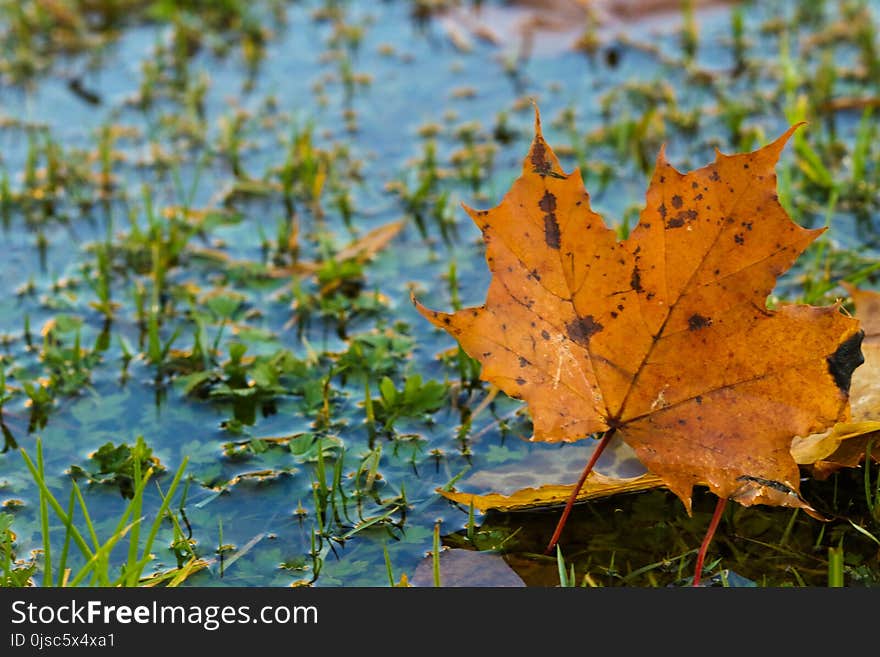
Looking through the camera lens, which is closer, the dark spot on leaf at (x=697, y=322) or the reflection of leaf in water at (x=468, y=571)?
the dark spot on leaf at (x=697, y=322)

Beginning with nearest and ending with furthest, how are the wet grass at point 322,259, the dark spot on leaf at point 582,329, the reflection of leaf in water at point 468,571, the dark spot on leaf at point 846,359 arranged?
1. the dark spot on leaf at point 846,359
2. the dark spot on leaf at point 582,329
3. the reflection of leaf in water at point 468,571
4. the wet grass at point 322,259

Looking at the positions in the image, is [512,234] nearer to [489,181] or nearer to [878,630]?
[878,630]

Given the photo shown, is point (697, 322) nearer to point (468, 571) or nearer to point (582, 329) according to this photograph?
point (582, 329)

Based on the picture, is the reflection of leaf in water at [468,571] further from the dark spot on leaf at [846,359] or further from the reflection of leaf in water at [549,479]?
the dark spot on leaf at [846,359]

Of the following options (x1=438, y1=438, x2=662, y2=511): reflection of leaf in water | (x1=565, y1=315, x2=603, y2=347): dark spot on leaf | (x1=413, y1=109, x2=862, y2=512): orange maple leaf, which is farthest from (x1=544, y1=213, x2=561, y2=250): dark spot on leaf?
(x1=438, y1=438, x2=662, y2=511): reflection of leaf in water

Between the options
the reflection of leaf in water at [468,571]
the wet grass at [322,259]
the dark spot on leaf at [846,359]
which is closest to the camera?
the dark spot on leaf at [846,359]

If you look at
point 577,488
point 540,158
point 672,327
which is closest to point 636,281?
point 672,327

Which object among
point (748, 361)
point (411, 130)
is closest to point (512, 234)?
point (748, 361)

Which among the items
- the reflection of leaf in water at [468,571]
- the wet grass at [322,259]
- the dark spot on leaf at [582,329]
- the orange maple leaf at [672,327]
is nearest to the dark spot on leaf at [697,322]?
the orange maple leaf at [672,327]
